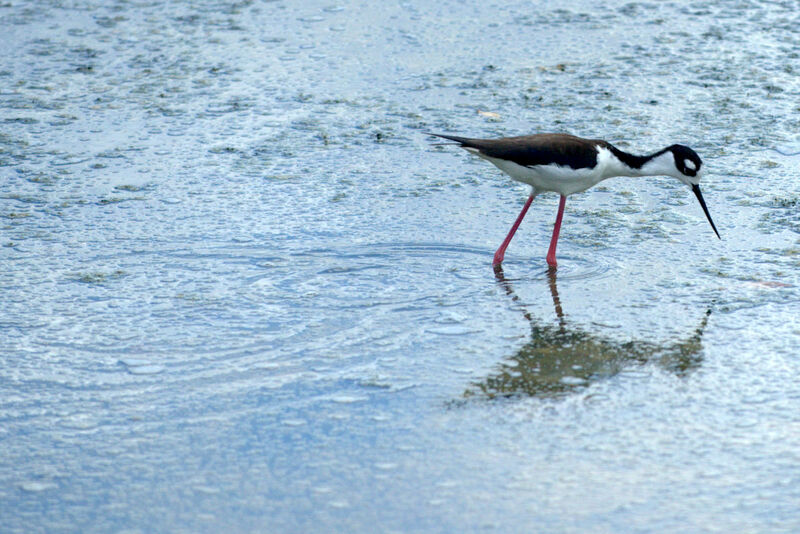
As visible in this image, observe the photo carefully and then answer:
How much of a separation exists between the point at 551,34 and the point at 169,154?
360cm

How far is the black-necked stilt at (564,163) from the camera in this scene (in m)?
6.07

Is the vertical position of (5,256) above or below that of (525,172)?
below

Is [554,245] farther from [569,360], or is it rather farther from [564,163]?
[569,360]

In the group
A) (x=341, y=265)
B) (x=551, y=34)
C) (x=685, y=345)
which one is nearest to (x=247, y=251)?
(x=341, y=265)

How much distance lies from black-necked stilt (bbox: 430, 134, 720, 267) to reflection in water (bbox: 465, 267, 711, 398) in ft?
3.15

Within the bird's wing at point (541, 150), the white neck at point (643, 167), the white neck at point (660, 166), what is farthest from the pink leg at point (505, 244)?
the white neck at point (660, 166)

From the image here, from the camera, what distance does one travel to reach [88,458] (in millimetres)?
4180

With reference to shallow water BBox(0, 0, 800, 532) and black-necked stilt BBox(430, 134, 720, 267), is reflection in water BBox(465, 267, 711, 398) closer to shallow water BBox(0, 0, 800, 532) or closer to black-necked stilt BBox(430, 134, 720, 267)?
shallow water BBox(0, 0, 800, 532)

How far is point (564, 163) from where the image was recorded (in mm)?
6074

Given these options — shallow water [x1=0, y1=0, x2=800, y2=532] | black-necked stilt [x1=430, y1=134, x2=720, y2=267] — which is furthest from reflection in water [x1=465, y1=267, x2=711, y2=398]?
black-necked stilt [x1=430, y1=134, x2=720, y2=267]

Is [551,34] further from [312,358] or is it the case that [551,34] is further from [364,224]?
[312,358]

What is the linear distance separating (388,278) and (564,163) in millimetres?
1122

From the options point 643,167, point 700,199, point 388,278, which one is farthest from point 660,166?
point 388,278

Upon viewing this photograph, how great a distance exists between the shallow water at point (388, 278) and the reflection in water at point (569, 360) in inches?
0.8
